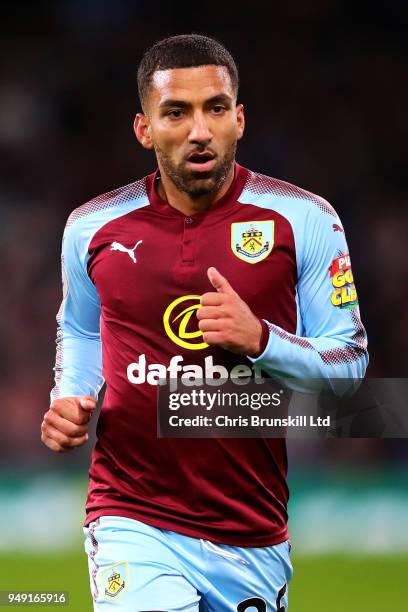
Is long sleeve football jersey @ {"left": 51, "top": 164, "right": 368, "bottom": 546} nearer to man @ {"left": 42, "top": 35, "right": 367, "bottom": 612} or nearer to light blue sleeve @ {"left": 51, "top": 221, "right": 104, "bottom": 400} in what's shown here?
man @ {"left": 42, "top": 35, "right": 367, "bottom": 612}

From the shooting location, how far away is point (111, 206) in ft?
13.3

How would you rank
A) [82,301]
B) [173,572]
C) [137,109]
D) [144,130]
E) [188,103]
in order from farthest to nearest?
[137,109]
[82,301]
[144,130]
[188,103]
[173,572]

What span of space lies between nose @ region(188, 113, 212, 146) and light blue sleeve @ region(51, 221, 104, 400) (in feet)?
1.97

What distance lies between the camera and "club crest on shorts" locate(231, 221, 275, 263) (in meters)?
3.73

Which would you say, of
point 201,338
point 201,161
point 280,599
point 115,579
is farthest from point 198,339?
point 280,599

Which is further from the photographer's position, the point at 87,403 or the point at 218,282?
the point at 87,403

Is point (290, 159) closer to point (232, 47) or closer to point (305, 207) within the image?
point (232, 47)

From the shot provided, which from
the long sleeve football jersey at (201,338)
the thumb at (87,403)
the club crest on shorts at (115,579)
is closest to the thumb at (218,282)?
the long sleeve football jersey at (201,338)

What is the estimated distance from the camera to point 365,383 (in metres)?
3.99

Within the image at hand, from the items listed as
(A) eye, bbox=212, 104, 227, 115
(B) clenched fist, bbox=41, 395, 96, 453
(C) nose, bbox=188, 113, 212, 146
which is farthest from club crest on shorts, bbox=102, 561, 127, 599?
(A) eye, bbox=212, 104, 227, 115

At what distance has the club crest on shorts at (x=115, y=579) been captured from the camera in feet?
11.3

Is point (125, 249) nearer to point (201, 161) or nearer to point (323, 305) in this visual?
point (201, 161)

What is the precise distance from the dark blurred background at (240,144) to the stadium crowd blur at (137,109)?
1cm

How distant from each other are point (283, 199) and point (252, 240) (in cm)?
22
